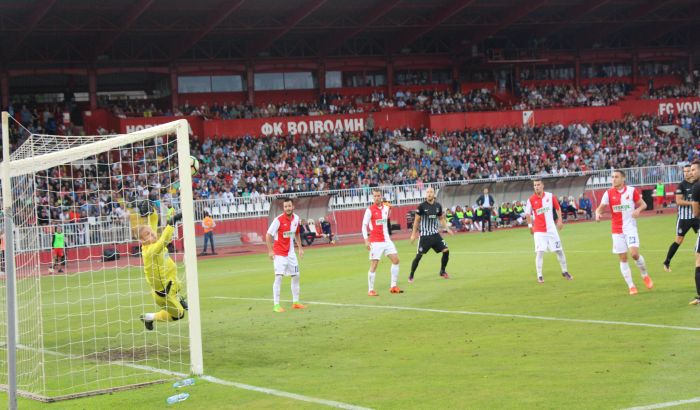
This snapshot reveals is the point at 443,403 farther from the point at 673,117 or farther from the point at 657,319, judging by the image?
the point at 673,117

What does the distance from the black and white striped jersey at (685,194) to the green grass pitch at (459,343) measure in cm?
129

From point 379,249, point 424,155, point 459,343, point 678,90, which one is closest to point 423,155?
point 424,155

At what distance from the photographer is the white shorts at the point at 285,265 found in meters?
17.9

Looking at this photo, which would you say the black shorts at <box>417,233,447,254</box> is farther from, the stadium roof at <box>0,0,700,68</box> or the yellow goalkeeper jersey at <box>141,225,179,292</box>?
the stadium roof at <box>0,0,700,68</box>

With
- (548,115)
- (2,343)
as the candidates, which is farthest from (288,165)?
(2,343)

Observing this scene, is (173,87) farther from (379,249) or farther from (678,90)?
(379,249)

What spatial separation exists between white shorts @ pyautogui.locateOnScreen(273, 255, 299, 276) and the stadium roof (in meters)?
30.5

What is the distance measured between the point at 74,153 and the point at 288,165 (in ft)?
131

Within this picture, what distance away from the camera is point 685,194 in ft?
60.6

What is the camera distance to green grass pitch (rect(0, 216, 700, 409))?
971 cm

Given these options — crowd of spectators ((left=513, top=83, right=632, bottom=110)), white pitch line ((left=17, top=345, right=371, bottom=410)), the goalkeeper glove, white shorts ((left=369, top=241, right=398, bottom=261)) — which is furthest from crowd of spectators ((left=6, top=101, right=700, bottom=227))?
white pitch line ((left=17, top=345, right=371, bottom=410))

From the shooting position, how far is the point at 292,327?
15469 mm

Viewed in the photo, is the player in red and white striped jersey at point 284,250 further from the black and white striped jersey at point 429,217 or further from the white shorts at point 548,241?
the white shorts at point 548,241

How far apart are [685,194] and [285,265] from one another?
829cm
